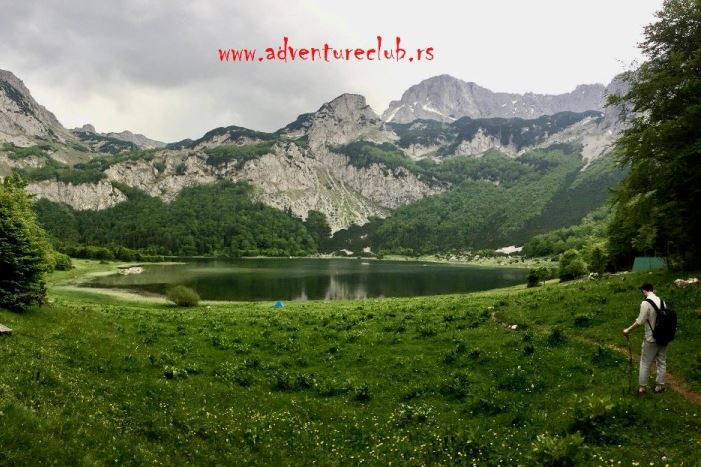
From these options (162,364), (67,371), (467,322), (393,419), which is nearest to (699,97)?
(467,322)

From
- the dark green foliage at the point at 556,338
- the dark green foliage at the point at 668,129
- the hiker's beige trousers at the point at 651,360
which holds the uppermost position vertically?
the dark green foliage at the point at 668,129

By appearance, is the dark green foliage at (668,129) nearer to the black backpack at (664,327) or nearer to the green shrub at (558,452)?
the black backpack at (664,327)

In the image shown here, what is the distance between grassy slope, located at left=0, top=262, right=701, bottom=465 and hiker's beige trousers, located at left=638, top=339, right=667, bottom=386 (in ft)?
2.12

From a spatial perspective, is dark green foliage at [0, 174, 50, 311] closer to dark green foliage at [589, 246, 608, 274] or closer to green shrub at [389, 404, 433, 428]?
green shrub at [389, 404, 433, 428]

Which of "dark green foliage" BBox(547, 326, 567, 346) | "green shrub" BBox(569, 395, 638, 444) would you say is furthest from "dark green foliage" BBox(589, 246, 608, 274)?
"green shrub" BBox(569, 395, 638, 444)

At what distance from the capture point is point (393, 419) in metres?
15.8

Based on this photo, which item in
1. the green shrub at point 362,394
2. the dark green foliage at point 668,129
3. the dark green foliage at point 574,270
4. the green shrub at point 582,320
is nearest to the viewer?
the green shrub at point 362,394

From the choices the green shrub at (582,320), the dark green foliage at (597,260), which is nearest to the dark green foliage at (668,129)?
the green shrub at (582,320)

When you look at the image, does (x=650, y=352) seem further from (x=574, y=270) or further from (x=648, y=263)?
(x=574, y=270)

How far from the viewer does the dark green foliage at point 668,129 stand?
28031 mm

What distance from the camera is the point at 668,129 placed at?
28.1 m

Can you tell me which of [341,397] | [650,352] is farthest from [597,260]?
[341,397]

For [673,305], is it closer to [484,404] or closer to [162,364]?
[484,404]

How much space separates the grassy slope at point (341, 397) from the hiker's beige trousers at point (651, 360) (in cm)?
A: 65
